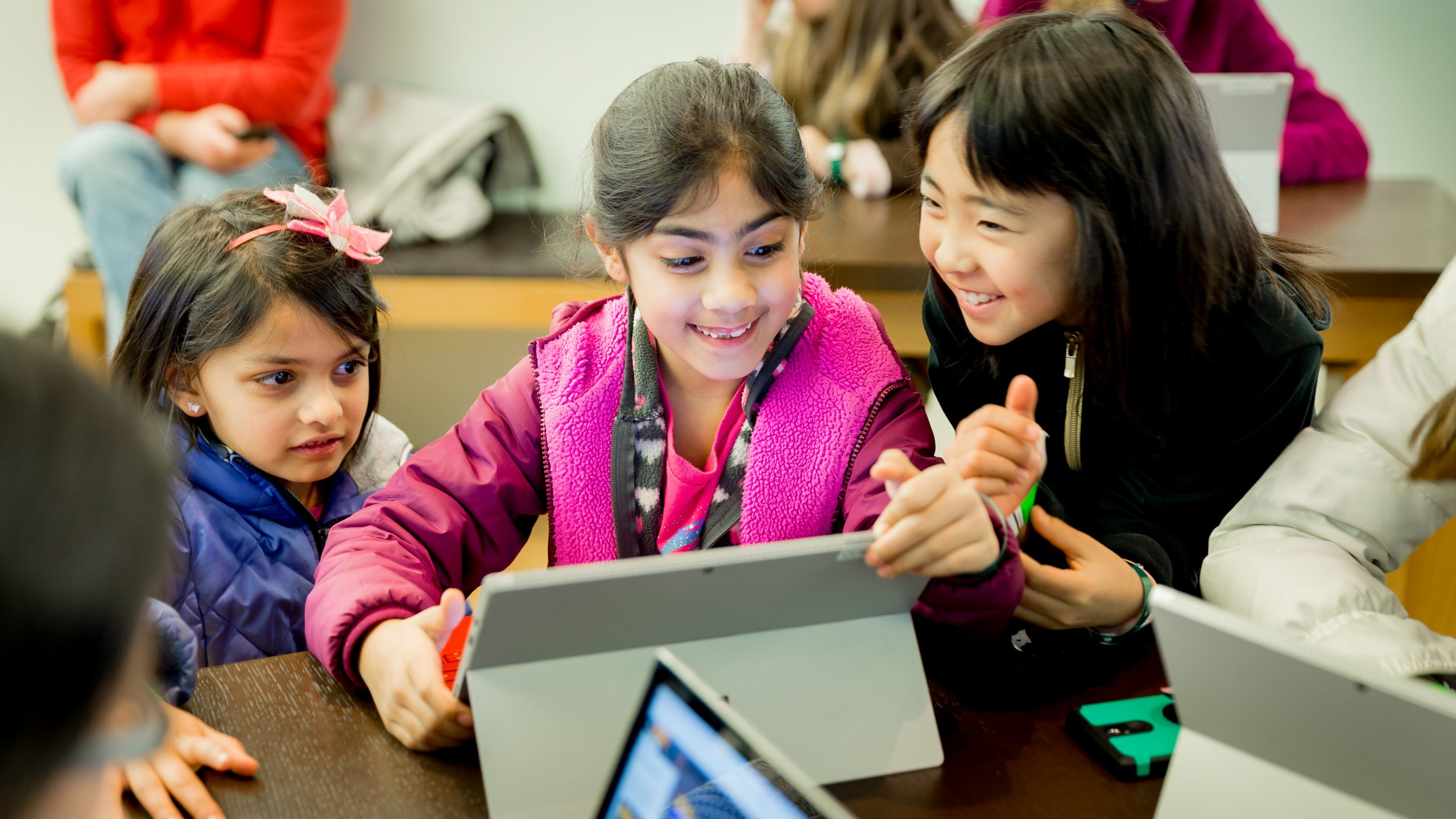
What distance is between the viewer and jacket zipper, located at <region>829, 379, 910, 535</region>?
1099 millimetres

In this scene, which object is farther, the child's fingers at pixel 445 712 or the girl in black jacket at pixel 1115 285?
the girl in black jacket at pixel 1115 285

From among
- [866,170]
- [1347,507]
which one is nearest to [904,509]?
[1347,507]

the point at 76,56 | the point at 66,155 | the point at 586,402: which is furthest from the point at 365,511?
the point at 76,56

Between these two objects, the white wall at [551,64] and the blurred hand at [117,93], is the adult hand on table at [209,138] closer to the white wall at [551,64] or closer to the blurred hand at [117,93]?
the blurred hand at [117,93]

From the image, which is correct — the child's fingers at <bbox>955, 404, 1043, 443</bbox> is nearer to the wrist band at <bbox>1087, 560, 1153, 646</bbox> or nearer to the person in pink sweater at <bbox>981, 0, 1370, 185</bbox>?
the wrist band at <bbox>1087, 560, 1153, 646</bbox>

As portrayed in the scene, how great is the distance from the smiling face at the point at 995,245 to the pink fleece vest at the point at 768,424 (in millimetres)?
104

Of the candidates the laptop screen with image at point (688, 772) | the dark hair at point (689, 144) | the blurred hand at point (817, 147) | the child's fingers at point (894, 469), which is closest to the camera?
the laptop screen with image at point (688, 772)

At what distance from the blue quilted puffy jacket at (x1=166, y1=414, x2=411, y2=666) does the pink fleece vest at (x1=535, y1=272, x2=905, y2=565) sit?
262mm

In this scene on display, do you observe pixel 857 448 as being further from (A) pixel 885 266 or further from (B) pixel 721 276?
(A) pixel 885 266

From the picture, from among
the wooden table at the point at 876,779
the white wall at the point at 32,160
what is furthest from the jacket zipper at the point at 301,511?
the white wall at the point at 32,160

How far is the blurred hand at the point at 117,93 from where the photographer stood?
2.46 metres

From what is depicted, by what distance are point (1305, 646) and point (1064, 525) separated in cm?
41

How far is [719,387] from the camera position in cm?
120

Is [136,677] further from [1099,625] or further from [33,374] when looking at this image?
[1099,625]
